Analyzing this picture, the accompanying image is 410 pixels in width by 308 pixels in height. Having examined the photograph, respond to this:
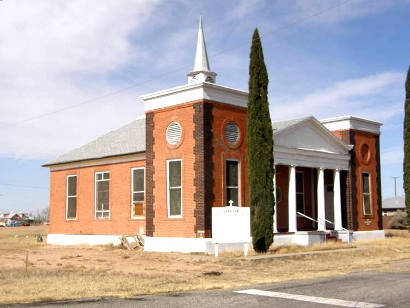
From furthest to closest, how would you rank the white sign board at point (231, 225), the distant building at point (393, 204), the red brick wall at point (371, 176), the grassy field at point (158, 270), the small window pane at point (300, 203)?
the distant building at point (393, 204) → the red brick wall at point (371, 176) → the small window pane at point (300, 203) → the white sign board at point (231, 225) → the grassy field at point (158, 270)

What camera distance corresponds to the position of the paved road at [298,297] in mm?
9977

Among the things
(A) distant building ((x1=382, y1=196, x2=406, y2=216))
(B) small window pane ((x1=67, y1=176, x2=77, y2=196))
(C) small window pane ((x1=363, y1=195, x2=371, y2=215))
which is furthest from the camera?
(A) distant building ((x1=382, y1=196, x2=406, y2=216))

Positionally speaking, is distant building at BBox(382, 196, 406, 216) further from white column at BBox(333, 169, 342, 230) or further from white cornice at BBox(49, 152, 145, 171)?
white cornice at BBox(49, 152, 145, 171)

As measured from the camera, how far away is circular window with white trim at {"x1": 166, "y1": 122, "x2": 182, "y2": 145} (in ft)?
76.9

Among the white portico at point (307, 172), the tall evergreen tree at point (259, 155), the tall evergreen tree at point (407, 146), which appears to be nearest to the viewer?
the tall evergreen tree at point (259, 155)

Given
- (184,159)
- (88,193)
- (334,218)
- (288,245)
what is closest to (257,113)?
(184,159)

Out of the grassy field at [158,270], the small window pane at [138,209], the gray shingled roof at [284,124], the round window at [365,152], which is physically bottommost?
the grassy field at [158,270]

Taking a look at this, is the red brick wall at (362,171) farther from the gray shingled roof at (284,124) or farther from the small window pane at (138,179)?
the small window pane at (138,179)

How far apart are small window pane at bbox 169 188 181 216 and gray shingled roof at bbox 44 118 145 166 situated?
13.6 feet

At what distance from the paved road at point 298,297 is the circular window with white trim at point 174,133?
11567 millimetres

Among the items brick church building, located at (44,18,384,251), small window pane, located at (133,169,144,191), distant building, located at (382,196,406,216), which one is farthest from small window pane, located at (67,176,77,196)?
distant building, located at (382,196,406,216)

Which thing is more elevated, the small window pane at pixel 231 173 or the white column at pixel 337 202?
the small window pane at pixel 231 173

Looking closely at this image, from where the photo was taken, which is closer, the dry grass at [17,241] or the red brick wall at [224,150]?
the red brick wall at [224,150]

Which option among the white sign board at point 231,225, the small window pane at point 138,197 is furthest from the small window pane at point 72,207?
the white sign board at point 231,225
